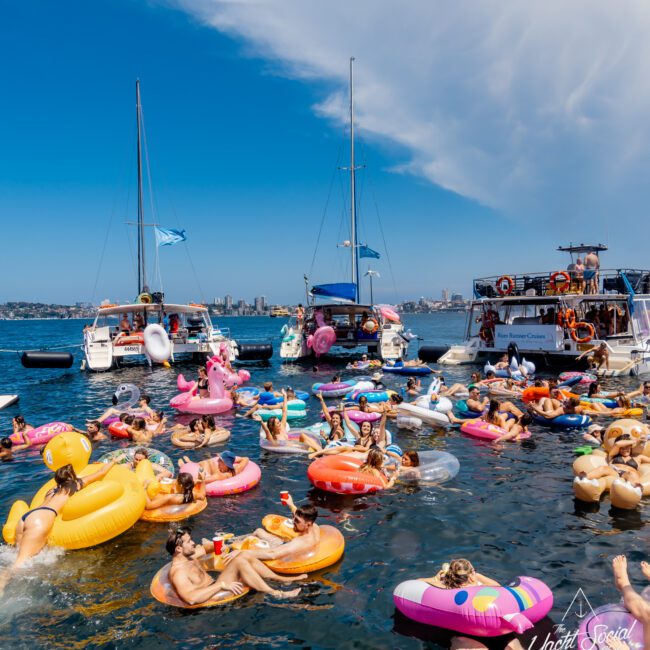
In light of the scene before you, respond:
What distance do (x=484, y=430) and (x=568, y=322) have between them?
14.6m

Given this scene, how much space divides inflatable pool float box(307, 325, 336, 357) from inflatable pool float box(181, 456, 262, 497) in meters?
21.3

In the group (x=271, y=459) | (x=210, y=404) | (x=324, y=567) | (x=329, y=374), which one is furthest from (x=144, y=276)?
(x=324, y=567)

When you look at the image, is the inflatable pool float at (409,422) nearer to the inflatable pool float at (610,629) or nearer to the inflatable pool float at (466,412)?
the inflatable pool float at (466,412)

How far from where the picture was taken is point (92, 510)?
855cm

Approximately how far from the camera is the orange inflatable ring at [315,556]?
7.55m

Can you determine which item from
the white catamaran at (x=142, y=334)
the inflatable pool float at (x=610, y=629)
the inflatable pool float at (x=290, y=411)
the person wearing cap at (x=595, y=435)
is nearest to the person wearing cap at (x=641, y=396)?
the person wearing cap at (x=595, y=435)

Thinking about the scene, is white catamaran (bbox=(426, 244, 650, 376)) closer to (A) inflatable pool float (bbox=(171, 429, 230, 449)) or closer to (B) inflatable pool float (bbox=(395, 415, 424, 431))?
(B) inflatable pool float (bbox=(395, 415, 424, 431))

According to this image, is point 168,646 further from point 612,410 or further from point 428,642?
point 612,410

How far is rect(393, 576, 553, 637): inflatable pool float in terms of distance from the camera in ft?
18.9

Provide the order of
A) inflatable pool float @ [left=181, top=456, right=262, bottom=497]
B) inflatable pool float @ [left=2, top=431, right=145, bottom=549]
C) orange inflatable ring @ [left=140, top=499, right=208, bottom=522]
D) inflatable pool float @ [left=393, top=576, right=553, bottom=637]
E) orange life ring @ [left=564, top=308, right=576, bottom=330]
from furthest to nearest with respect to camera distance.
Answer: orange life ring @ [left=564, top=308, right=576, bottom=330] < inflatable pool float @ [left=181, top=456, right=262, bottom=497] < orange inflatable ring @ [left=140, top=499, right=208, bottom=522] < inflatable pool float @ [left=2, top=431, right=145, bottom=549] < inflatable pool float @ [left=393, top=576, right=553, bottom=637]

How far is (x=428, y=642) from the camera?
6184 millimetres

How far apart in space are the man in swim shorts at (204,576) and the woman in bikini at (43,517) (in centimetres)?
229

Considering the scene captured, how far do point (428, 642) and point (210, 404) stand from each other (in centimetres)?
1359

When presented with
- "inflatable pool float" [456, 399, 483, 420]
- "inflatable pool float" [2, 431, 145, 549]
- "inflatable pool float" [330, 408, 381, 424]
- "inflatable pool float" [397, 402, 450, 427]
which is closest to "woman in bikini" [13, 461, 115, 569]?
"inflatable pool float" [2, 431, 145, 549]
